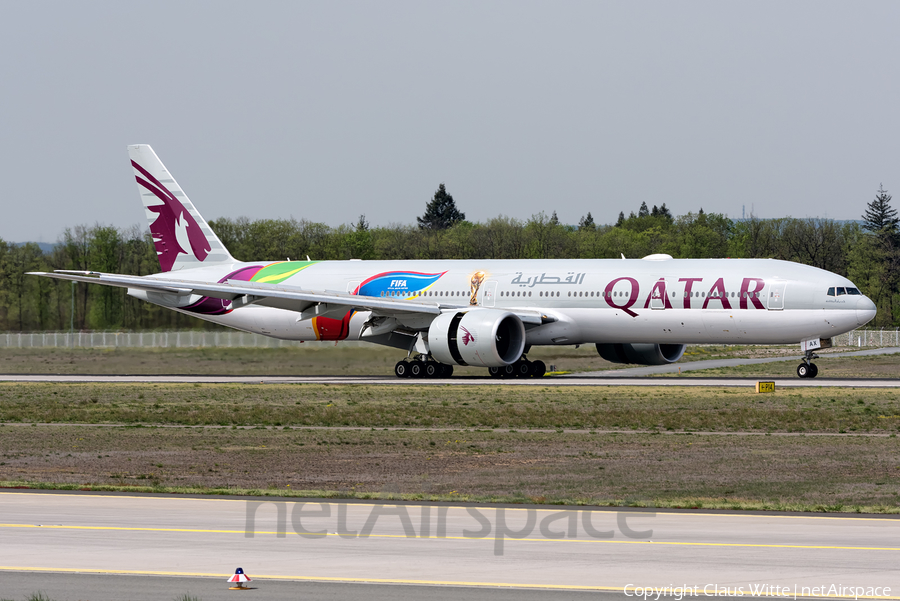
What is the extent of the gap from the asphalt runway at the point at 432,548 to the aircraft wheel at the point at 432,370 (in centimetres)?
2685

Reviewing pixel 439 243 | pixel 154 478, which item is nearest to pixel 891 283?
pixel 439 243

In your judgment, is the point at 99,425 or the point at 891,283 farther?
the point at 891,283

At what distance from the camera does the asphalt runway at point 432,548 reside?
32.9ft

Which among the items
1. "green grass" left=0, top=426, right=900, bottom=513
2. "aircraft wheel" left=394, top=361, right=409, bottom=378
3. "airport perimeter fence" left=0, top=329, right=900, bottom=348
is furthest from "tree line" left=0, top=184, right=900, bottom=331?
"green grass" left=0, top=426, right=900, bottom=513

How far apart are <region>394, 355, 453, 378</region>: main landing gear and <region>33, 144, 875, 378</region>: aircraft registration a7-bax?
0.05 meters

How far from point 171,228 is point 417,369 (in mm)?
13927

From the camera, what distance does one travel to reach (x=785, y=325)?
37406 millimetres

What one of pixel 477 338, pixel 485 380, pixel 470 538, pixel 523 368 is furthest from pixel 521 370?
pixel 470 538

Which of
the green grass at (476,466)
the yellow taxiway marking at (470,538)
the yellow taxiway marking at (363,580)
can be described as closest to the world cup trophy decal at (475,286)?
the green grass at (476,466)

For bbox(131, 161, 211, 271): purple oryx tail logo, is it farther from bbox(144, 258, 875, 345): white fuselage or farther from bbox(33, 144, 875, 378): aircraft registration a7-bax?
bbox(144, 258, 875, 345): white fuselage

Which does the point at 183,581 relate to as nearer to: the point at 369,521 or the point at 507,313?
the point at 369,521

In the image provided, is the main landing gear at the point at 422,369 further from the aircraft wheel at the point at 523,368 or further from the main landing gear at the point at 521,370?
the aircraft wheel at the point at 523,368

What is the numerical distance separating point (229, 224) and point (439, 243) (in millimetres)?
21629

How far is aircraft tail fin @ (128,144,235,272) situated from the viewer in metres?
49.1
